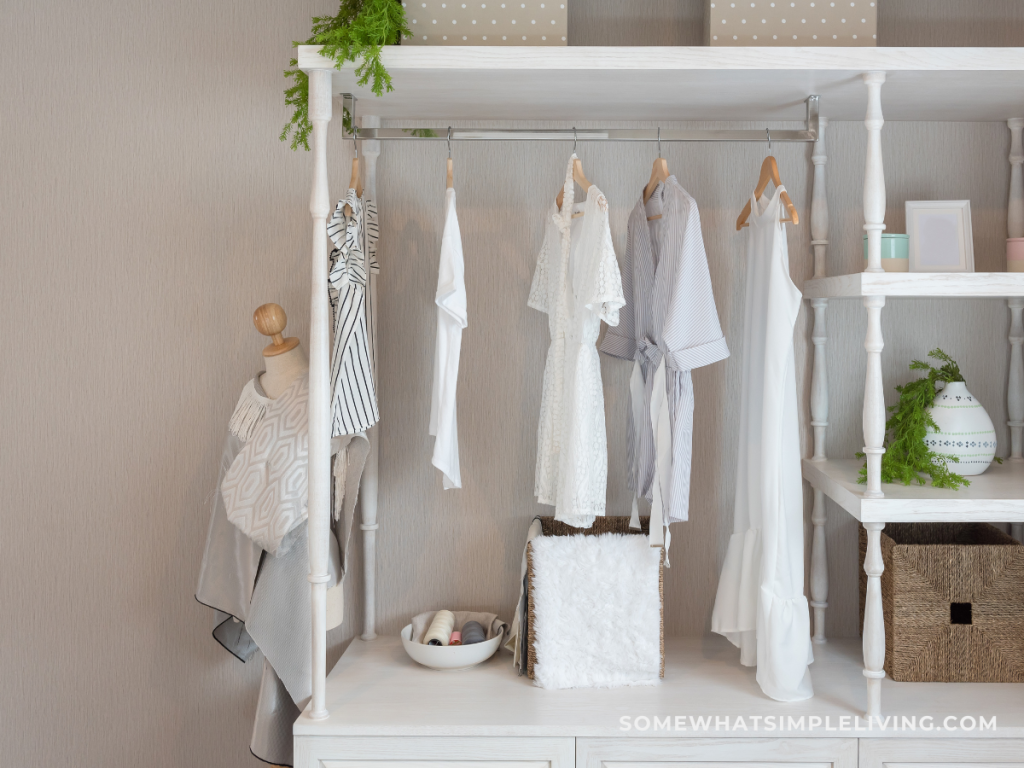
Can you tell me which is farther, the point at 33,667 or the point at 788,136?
the point at 33,667

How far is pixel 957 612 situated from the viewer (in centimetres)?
193

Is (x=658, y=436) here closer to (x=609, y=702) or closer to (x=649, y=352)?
(x=649, y=352)

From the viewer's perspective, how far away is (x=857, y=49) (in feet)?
5.50

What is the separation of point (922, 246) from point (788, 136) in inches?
16.3

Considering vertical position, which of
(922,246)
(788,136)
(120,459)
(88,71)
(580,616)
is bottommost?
(580,616)

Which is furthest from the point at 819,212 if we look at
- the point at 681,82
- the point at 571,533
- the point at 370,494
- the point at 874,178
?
the point at 370,494

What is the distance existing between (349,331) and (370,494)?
554 mm

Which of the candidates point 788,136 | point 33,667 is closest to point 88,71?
point 33,667

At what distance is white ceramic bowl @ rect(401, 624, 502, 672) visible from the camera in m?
1.95

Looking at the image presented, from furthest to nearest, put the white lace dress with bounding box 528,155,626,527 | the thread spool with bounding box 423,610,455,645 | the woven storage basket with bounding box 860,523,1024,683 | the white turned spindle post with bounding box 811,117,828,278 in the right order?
1. the white turned spindle post with bounding box 811,117,828,278
2. the thread spool with bounding box 423,610,455,645
3. the woven storage basket with bounding box 860,523,1024,683
4. the white lace dress with bounding box 528,155,626,527

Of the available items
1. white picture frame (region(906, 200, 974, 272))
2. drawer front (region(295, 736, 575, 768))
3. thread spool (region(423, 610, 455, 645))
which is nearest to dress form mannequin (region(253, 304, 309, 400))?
thread spool (region(423, 610, 455, 645))

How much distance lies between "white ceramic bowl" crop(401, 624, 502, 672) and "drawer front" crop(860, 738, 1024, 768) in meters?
0.86

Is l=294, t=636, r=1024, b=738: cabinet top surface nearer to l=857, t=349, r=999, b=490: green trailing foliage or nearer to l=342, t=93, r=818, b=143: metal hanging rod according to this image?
l=857, t=349, r=999, b=490: green trailing foliage

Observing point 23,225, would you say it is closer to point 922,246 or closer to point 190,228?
point 190,228
